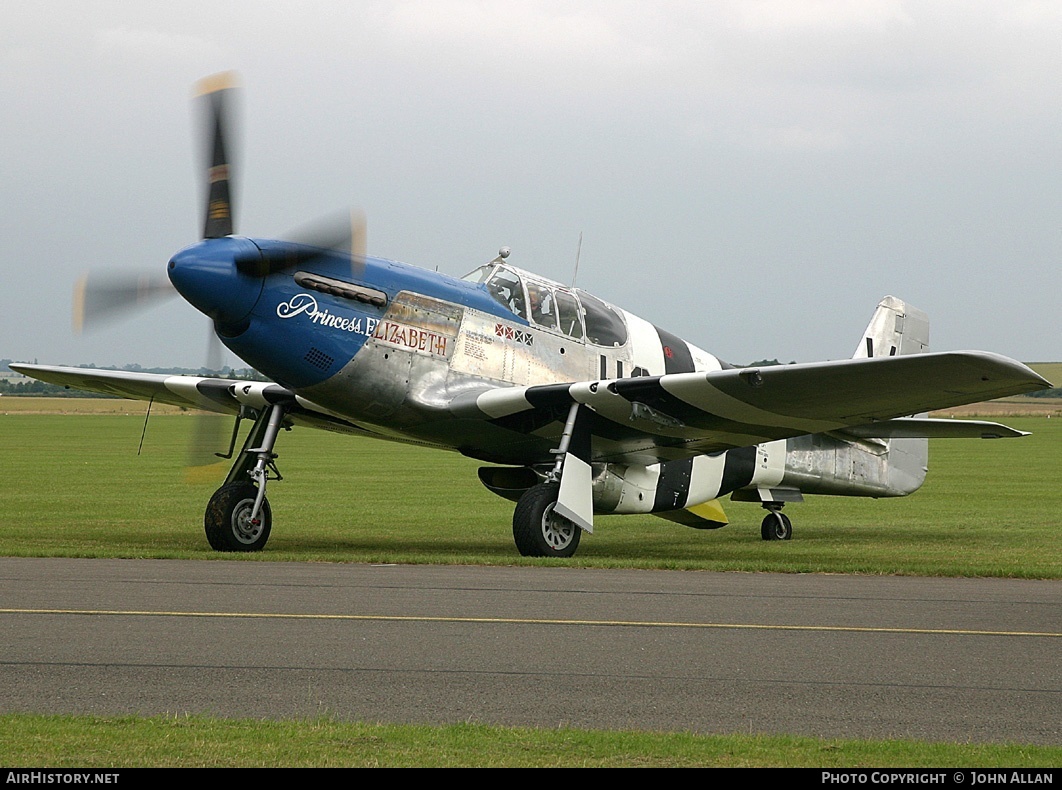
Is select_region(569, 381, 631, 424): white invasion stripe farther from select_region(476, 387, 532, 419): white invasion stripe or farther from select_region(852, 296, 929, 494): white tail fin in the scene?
select_region(852, 296, 929, 494): white tail fin

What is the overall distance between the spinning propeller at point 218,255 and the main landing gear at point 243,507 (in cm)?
154

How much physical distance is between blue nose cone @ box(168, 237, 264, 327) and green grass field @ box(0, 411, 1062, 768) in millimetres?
2442

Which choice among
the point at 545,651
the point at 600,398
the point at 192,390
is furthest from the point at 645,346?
the point at 545,651

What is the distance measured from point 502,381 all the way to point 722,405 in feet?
7.98

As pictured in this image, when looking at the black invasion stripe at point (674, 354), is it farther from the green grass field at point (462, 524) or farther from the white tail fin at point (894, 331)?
the white tail fin at point (894, 331)

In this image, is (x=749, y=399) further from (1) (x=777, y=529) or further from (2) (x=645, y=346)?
(1) (x=777, y=529)

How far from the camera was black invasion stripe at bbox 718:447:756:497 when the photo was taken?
17625 mm

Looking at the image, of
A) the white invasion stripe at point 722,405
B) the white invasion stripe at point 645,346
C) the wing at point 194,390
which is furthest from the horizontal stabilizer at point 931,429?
the wing at point 194,390

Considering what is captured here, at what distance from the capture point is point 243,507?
14.2 meters

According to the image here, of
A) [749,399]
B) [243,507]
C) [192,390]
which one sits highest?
[749,399]

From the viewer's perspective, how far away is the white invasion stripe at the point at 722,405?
44.2 feet

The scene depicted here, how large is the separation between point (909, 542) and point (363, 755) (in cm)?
1299

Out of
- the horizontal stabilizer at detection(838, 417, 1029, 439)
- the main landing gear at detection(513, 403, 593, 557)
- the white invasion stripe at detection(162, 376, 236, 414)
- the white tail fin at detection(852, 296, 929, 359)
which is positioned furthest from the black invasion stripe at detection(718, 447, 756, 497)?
the white invasion stripe at detection(162, 376, 236, 414)

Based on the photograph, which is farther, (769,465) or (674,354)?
(769,465)
